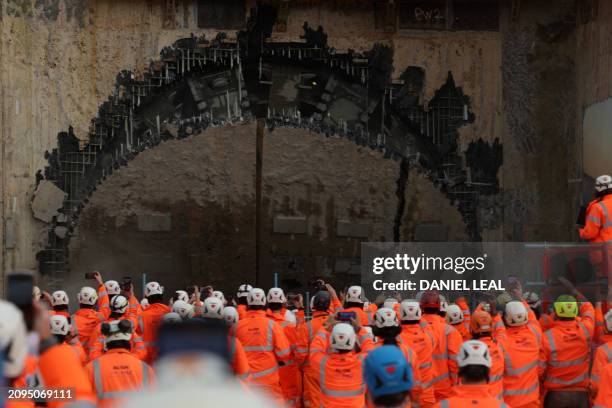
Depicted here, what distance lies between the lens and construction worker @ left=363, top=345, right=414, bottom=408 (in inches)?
221

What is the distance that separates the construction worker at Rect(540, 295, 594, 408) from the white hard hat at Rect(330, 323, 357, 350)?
2567 millimetres

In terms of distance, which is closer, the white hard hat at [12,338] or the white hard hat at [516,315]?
the white hard hat at [12,338]

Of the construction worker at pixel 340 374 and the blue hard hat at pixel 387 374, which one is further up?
the blue hard hat at pixel 387 374

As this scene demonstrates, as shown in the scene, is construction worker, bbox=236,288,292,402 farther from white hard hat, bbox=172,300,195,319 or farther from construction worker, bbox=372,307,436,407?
construction worker, bbox=372,307,436,407

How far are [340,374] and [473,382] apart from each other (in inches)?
132

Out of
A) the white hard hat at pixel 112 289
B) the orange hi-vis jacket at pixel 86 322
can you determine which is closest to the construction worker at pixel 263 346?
the orange hi-vis jacket at pixel 86 322

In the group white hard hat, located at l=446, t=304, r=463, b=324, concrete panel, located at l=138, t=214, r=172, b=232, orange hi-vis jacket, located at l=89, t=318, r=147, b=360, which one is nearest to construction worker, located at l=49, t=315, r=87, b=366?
orange hi-vis jacket, located at l=89, t=318, r=147, b=360

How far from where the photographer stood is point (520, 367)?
11.3 metres

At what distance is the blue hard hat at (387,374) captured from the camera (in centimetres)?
561

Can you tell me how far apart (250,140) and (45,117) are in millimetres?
3940

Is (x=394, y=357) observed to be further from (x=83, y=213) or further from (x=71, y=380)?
(x=83, y=213)

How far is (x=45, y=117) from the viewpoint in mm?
20344

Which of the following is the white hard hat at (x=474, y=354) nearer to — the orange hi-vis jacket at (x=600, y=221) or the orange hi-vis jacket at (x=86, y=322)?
the orange hi-vis jacket at (x=600, y=221)

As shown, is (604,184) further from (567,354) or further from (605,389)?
(605,389)
